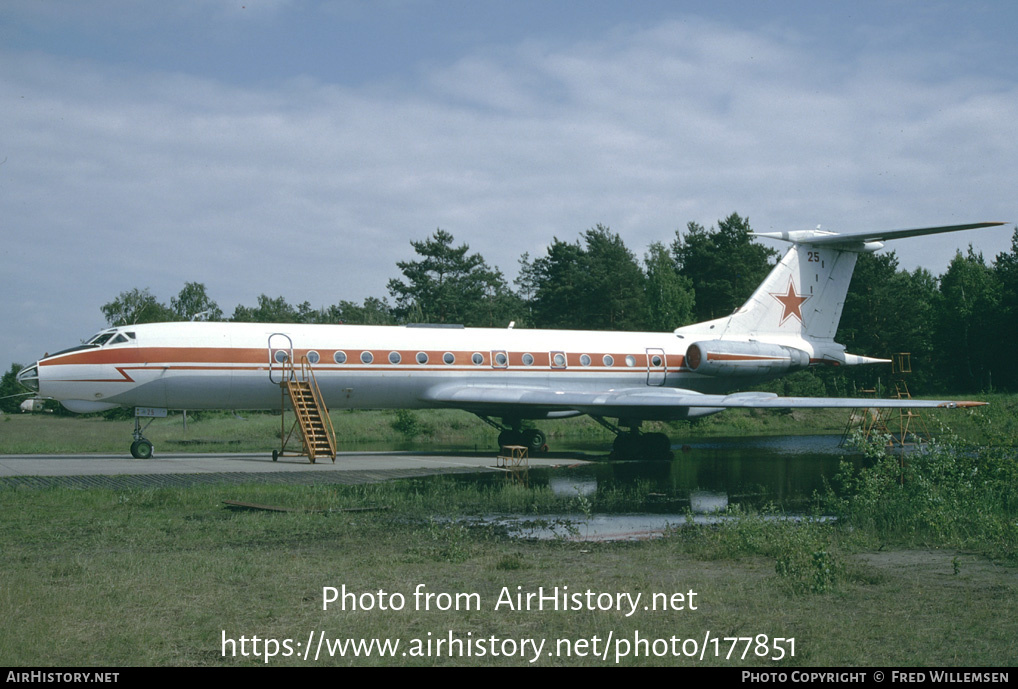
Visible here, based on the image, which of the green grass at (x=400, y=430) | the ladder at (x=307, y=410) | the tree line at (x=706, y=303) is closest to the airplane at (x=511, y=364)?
the ladder at (x=307, y=410)

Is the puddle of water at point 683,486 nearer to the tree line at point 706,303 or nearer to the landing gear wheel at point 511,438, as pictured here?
the landing gear wheel at point 511,438

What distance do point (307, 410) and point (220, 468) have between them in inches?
129

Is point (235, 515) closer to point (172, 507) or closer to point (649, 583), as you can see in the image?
point (172, 507)

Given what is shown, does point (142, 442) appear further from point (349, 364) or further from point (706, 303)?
point (706, 303)

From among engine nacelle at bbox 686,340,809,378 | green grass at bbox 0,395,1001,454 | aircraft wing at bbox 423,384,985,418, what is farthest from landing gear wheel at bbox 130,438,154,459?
engine nacelle at bbox 686,340,809,378

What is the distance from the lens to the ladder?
19.5 meters

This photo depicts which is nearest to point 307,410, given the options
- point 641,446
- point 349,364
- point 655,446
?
point 349,364

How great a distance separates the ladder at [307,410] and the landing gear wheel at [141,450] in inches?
114

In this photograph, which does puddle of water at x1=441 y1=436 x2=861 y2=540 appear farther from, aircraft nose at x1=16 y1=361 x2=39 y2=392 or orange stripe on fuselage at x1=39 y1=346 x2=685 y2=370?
aircraft nose at x1=16 y1=361 x2=39 y2=392

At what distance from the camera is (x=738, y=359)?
25.0 metres

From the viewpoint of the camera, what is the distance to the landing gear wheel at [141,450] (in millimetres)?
19562

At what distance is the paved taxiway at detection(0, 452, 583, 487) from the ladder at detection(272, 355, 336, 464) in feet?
1.25

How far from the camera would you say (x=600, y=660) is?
5.11 m
